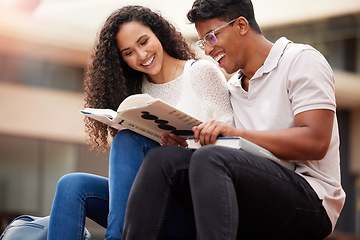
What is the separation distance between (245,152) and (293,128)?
0.23 metres

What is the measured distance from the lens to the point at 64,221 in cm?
230

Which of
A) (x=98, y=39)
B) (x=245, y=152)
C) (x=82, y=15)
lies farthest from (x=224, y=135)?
(x=82, y=15)

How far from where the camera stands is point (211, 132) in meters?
2.01

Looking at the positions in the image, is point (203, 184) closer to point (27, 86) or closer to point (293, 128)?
point (293, 128)

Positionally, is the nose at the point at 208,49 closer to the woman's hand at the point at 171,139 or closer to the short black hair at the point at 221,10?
the short black hair at the point at 221,10

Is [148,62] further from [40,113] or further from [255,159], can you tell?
[40,113]

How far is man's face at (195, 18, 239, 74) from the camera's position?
2.40 m

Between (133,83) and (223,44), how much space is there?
0.70 m

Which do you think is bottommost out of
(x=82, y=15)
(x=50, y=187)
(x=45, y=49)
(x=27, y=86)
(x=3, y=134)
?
(x=50, y=187)

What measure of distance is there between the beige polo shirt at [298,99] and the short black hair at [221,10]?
0.20 metres

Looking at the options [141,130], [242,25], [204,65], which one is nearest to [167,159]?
[141,130]

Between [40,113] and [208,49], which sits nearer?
[208,49]

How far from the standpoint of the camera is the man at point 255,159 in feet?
5.92

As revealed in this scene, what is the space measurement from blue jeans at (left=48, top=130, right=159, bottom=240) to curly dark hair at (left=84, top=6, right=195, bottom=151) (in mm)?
347
